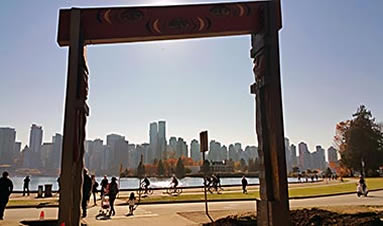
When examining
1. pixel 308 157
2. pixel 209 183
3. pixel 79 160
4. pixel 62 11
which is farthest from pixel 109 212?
pixel 308 157

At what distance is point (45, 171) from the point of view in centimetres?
7381

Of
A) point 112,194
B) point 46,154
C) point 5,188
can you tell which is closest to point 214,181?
point 112,194

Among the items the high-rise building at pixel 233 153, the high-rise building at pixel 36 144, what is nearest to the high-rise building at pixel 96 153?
the high-rise building at pixel 36 144

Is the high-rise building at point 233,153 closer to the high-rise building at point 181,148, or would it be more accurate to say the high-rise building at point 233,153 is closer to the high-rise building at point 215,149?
the high-rise building at point 215,149

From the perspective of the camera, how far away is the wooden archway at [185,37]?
7613mm

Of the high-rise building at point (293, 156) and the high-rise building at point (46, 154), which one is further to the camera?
the high-rise building at point (293, 156)

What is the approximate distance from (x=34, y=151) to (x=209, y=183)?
6125 centimetres

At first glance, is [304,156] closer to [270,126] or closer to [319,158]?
[319,158]

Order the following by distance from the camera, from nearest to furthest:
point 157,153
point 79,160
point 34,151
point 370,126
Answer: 1. point 79,160
2. point 370,126
3. point 34,151
4. point 157,153

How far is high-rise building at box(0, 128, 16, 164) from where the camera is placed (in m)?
68.1

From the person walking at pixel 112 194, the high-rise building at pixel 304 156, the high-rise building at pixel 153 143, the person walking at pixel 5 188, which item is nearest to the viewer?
the person walking at pixel 5 188

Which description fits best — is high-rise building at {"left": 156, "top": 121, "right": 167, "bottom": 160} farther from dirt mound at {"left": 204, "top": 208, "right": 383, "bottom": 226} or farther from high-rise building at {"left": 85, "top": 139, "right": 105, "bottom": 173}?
dirt mound at {"left": 204, "top": 208, "right": 383, "bottom": 226}

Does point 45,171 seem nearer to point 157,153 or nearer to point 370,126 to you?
point 157,153

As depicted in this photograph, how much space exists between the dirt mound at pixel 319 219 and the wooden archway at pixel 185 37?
221cm
